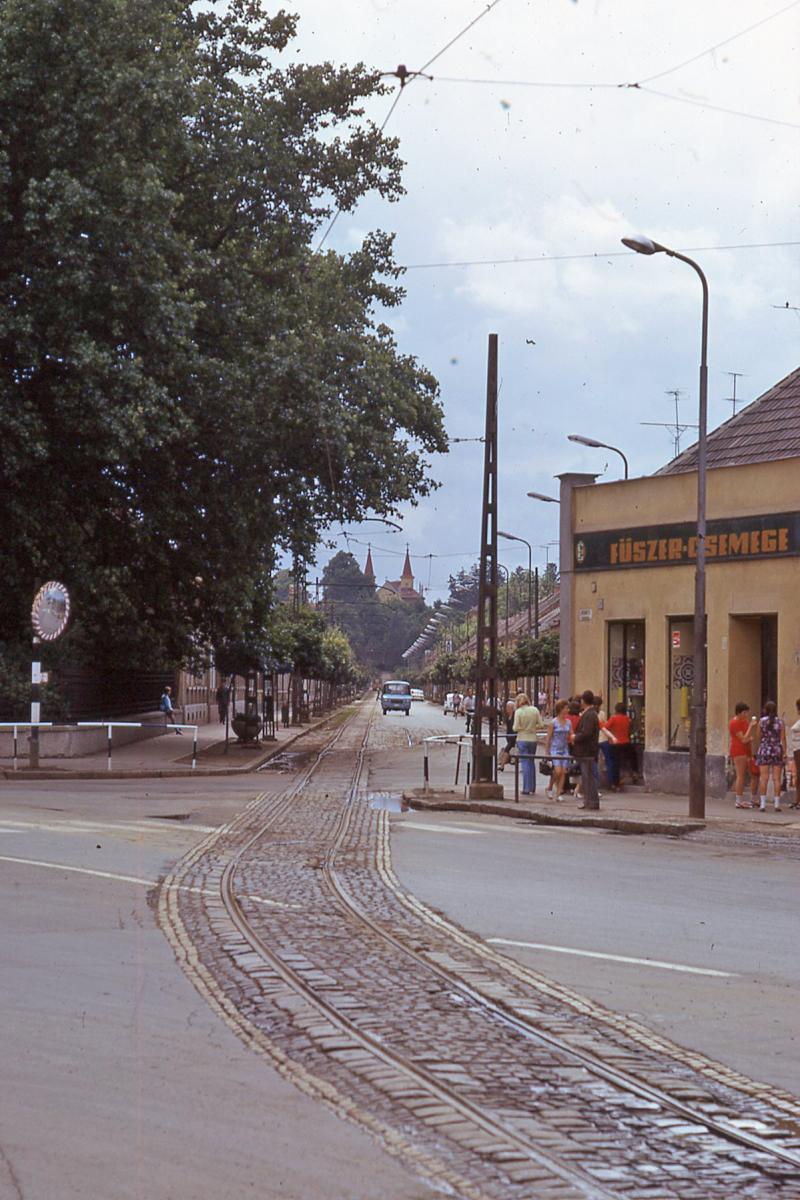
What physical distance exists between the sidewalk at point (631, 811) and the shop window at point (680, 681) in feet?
3.80

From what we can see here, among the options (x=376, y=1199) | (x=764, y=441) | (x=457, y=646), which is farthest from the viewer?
(x=457, y=646)

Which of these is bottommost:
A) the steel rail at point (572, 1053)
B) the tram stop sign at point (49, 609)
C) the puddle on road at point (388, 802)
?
the puddle on road at point (388, 802)

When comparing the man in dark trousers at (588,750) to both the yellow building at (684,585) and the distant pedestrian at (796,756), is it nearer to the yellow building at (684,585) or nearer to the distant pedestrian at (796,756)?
the distant pedestrian at (796,756)

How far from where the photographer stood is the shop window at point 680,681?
29516 millimetres

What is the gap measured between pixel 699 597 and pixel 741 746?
3909mm

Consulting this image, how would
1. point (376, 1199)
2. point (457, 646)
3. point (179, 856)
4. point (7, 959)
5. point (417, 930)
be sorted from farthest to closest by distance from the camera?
point (457, 646)
point (179, 856)
point (417, 930)
point (7, 959)
point (376, 1199)

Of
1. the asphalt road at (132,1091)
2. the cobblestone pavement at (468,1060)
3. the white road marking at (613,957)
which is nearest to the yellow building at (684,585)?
the cobblestone pavement at (468,1060)

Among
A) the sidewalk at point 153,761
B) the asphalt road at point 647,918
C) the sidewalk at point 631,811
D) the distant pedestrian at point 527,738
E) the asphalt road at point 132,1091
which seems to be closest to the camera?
the asphalt road at point 132,1091

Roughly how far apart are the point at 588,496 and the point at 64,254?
1111cm

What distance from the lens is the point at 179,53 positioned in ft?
109

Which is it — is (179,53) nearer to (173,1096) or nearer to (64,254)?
(64,254)

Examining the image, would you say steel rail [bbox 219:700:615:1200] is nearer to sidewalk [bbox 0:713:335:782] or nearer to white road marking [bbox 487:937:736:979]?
white road marking [bbox 487:937:736:979]

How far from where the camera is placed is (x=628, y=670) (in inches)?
1235

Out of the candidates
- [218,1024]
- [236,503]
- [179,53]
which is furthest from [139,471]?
[218,1024]
